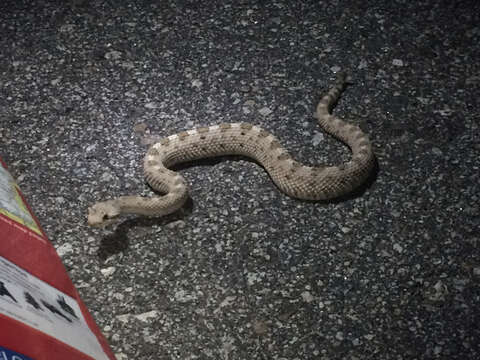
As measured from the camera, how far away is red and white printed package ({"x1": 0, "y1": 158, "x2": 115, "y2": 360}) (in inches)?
100.0

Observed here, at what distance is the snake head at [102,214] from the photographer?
4137 mm

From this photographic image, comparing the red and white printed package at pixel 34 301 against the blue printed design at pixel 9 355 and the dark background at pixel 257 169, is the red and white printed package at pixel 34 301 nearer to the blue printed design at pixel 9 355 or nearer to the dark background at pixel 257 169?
the blue printed design at pixel 9 355

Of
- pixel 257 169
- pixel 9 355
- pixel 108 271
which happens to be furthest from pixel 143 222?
pixel 9 355

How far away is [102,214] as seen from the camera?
4.15 metres

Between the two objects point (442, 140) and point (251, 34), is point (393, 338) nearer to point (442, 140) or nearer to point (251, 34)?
point (442, 140)

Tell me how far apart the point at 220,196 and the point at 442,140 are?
1822 millimetres

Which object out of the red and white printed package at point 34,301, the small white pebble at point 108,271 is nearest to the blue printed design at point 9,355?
the red and white printed package at point 34,301

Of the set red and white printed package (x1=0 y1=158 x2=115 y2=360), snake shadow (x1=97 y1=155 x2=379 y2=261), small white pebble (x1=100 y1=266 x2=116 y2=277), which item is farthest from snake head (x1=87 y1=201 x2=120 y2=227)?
red and white printed package (x1=0 y1=158 x2=115 y2=360)

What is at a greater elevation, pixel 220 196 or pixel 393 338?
pixel 220 196

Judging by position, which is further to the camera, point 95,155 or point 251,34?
point 251,34

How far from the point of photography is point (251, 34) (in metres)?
5.98

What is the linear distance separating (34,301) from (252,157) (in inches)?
96.6

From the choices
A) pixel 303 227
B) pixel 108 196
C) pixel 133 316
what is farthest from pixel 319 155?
pixel 133 316

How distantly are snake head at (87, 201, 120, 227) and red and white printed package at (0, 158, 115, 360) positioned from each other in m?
0.64
